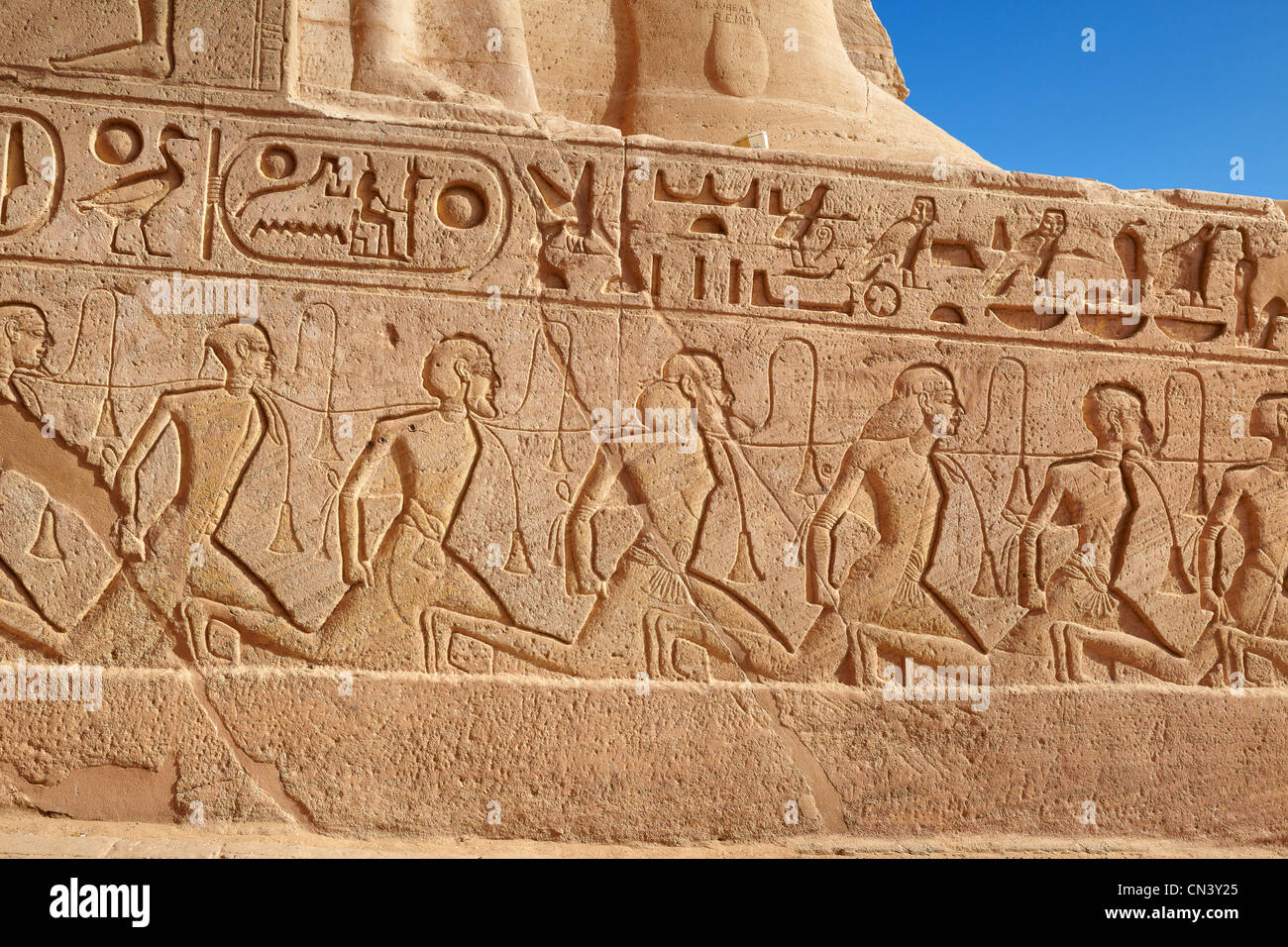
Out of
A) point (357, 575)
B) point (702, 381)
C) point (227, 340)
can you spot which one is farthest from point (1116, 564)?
point (227, 340)

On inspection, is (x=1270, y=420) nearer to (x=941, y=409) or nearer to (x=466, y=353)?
(x=941, y=409)

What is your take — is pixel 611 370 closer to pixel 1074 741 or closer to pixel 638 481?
pixel 638 481

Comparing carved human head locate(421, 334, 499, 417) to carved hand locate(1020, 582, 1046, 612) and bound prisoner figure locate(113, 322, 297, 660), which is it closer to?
bound prisoner figure locate(113, 322, 297, 660)

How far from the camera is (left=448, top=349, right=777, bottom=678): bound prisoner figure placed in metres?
3.98

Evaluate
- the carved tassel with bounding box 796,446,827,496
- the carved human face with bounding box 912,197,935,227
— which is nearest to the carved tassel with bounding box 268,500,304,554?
the carved tassel with bounding box 796,446,827,496

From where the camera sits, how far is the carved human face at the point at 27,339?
12.3ft

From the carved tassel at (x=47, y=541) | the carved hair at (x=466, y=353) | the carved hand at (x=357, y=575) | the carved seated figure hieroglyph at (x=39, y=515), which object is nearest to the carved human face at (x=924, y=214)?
the carved hair at (x=466, y=353)

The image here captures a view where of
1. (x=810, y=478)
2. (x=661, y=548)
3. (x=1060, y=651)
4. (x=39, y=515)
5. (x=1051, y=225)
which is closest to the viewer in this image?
(x=39, y=515)

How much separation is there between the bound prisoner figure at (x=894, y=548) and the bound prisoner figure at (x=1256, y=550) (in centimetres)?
99

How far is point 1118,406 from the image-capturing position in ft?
14.3

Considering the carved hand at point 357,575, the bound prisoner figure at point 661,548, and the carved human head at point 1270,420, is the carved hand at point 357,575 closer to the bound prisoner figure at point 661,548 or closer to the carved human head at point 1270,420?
the bound prisoner figure at point 661,548

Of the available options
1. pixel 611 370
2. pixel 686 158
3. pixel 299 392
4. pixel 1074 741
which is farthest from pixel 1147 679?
pixel 299 392

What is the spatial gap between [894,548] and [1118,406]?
3.35 feet

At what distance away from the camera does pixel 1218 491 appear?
14.6 ft
